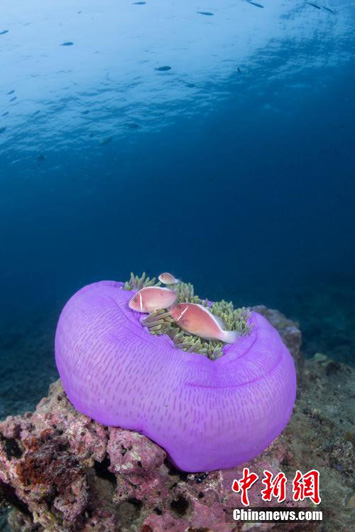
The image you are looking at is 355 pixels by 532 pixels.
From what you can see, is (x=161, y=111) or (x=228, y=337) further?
(x=161, y=111)

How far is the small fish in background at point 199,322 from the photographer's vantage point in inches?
108

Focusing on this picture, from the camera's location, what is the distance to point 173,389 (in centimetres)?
237

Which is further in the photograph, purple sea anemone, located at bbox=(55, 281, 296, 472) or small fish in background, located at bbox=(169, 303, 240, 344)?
small fish in background, located at bbox=(169, 303, 240, 344)

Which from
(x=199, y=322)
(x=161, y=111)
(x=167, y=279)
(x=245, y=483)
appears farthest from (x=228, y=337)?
(x=161, y=111)

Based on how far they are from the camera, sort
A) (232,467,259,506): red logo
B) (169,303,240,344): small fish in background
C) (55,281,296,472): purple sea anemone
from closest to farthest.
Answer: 1. (55,281,296,472): purple sea anemone
2. (232,467,259,506): red logo
3. (169,303,240,344): small fish in background

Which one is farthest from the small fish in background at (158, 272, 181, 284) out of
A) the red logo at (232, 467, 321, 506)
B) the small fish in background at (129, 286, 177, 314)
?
the red logo at (232, 467, 321, 506)

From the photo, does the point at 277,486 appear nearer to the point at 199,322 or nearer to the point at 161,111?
the point at 199,322

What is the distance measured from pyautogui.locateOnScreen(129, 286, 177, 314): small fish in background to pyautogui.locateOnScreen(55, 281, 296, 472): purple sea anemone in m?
0.10

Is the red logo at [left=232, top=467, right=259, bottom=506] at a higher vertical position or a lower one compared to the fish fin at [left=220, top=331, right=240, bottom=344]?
lower

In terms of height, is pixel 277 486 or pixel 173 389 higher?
pixel 173 389

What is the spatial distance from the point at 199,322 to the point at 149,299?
41cm

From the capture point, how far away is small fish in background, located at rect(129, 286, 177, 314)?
278 cm

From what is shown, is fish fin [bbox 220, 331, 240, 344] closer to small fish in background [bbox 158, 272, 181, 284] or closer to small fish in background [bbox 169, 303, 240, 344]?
small fish in background [bbox 169, 303, 240, 344]

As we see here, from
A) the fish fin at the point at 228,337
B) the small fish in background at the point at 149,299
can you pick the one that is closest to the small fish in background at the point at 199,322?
the fish fin at the point at 228,337
